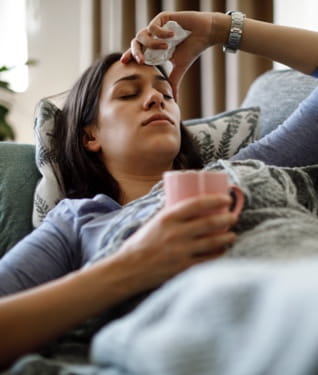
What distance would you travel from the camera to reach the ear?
4.39 ft

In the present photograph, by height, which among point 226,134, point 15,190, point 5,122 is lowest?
point 5,122

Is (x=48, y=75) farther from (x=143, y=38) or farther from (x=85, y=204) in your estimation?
(x=85, y=204)

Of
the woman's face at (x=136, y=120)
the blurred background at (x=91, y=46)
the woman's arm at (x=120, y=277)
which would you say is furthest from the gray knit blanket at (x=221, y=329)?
the blurred background at (x=91, y=46)

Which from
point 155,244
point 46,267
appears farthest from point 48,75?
point 155,244

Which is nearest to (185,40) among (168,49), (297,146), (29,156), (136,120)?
(168,49)

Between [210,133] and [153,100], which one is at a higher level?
[153,100]

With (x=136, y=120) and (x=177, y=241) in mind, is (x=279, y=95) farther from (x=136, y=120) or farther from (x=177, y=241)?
(x=177, y=241)

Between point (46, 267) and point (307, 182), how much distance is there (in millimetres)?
544

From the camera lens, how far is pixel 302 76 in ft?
4.83

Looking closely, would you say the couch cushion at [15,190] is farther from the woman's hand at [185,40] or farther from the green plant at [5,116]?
→ the green plant at [5,116]

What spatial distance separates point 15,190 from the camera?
126 cm

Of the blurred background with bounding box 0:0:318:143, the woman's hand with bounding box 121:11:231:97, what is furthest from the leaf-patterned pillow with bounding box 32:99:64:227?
the blurred background with bounding box 0:0:318:143

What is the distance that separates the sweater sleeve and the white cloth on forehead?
326mm

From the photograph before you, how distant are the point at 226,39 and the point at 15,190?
26.8 inches
